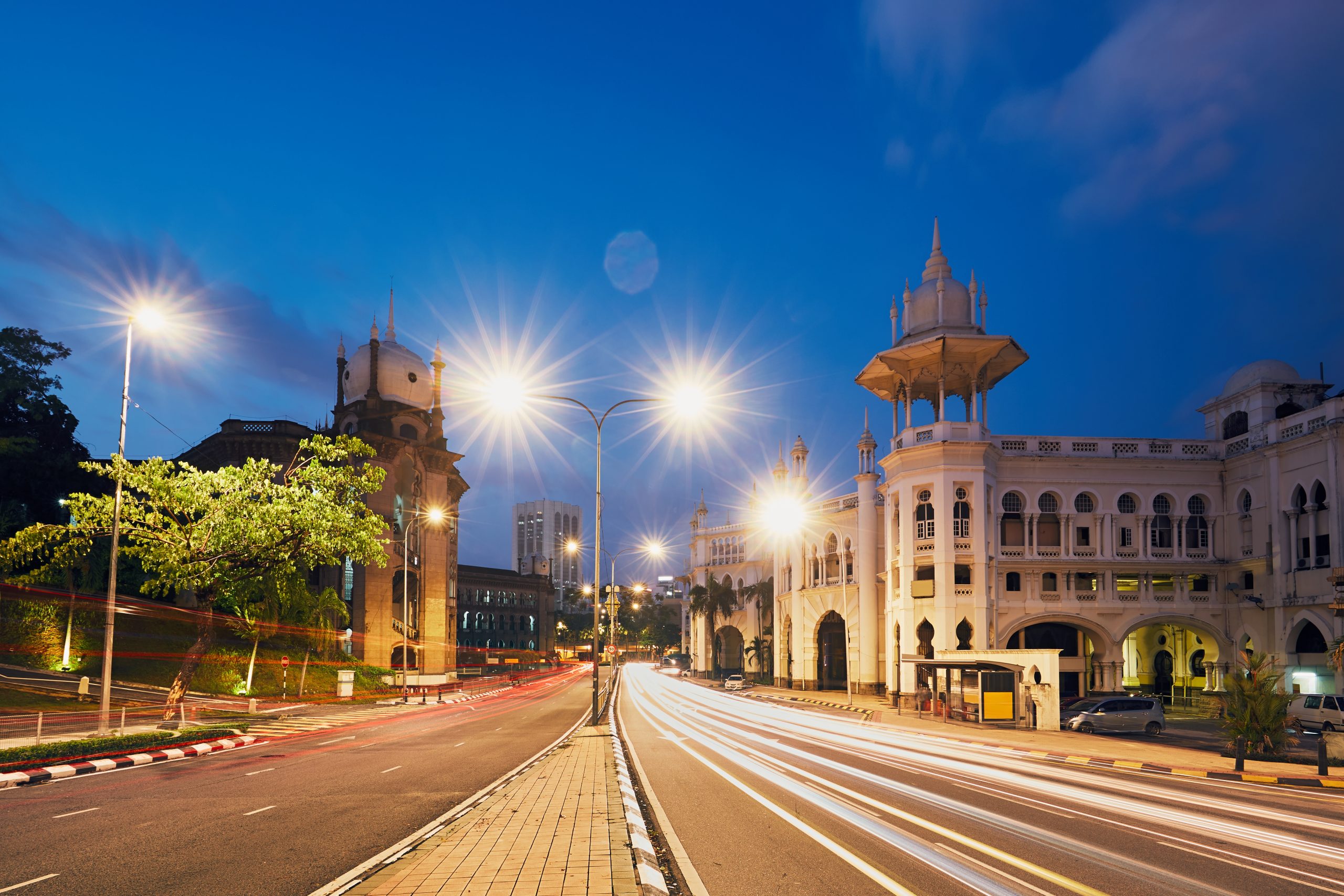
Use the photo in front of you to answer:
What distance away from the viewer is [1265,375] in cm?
4862

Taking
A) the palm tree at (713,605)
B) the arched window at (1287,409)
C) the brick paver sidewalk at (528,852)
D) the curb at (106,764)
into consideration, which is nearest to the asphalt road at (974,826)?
the brick paver sidewalk at (528,852)

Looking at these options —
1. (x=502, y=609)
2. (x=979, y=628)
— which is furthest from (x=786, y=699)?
(x=502, y=609)

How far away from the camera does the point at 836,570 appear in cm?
6581

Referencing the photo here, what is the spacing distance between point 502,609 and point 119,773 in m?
110

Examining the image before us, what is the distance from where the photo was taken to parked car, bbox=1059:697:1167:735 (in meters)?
34.4

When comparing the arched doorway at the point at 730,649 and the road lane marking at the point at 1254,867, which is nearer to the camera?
the road lane marking at the point at 1254,867

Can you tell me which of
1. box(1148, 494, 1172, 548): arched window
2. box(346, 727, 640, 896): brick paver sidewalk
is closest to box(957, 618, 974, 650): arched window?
box(1148, 494, 1172, 548): arched window

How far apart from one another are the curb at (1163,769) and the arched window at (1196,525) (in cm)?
2837

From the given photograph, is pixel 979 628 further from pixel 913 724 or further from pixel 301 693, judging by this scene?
pixel 301 693

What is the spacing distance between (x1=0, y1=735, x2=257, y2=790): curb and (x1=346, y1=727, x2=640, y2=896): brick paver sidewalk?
1035 cm

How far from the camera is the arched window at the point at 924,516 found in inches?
1913

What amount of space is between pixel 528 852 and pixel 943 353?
43.2 m

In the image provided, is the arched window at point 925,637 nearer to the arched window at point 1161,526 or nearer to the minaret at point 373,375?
the arched window at point 1161,526

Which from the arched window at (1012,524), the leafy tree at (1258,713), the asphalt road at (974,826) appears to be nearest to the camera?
the asphalt road at (974,826)
